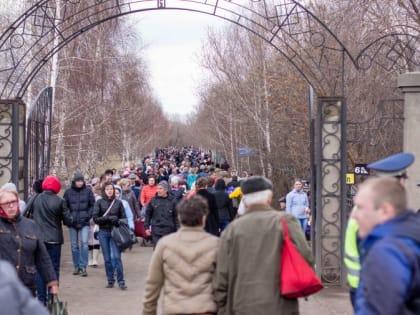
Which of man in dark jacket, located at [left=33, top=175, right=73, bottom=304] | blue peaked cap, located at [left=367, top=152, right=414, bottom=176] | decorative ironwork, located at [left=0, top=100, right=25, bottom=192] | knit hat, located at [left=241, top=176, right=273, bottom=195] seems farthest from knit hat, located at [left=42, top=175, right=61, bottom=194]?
blue peaked cap, located at [left=367, top=152, right=414, bottom=176]

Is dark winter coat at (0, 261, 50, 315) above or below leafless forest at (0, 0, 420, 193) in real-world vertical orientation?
below

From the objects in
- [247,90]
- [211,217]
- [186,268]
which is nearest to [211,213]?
[211,217]

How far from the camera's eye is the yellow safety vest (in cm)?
538

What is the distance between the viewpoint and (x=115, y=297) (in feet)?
35.8

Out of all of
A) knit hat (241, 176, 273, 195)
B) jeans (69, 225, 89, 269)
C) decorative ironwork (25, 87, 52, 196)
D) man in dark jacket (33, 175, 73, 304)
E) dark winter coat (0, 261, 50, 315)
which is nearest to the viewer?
dark winter coat (0, 261, 50, 315)

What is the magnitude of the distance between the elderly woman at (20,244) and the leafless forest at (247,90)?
39.4 ft

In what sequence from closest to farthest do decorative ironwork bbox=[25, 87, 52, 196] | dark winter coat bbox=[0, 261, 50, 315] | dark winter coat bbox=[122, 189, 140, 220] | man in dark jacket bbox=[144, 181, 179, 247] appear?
dark winter coat bbox=[0, 261, 50, 315] → man in dark jacket bbox=[144, 181, 179, 247] → decorative ironwork bbox=[25, 87, 52, 196] → dark winter coat bbox=[122, 189, 140, 220]

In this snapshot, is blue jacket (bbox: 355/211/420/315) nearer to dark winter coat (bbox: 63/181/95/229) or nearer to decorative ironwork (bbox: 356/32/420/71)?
decorative ironwork (bbox: 356/32/420/71)

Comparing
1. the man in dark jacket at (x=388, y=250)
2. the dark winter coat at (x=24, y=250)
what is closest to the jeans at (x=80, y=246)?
the dark winter coat at (x=24, y=250)

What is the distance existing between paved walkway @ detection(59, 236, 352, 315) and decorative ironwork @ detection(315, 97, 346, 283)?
428 millimetres

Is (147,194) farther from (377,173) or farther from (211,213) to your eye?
(377,173)

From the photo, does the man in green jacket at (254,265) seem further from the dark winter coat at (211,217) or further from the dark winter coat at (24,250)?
the dark winter coat at (211,217)

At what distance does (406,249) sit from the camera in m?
3.30

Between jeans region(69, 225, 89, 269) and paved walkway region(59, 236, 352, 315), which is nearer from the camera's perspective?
paved walkway region(59, 236, 352, 315)
